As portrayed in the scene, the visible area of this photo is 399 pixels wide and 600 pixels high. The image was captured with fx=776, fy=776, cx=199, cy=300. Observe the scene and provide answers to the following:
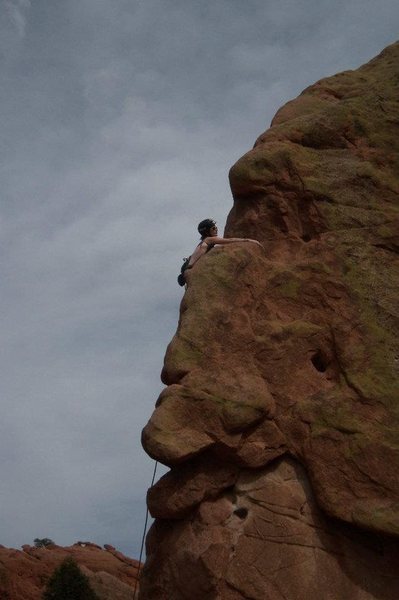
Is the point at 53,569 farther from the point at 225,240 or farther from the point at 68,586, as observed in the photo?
the point at 225,240

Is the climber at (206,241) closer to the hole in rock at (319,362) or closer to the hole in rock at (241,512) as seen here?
the hole in rock at (319,362)

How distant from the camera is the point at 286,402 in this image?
13.6m

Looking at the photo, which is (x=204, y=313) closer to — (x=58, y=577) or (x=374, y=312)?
(x=374, y=312)

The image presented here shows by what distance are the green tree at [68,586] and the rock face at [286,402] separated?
11.7 meters

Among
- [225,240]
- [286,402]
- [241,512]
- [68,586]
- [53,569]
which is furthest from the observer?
[53,569]

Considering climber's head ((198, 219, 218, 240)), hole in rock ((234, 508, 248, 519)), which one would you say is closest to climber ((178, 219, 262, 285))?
climber's head ((198, 219, 218, 240))

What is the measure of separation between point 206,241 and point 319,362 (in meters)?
3.34

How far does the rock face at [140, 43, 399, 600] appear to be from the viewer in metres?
12.2

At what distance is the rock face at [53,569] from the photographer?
84.2ft

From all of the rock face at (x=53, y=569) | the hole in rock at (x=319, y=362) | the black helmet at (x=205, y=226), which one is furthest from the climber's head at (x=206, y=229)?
the rock face at (x=53, y=569)

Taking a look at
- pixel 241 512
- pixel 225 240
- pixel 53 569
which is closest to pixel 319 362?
pixel 225 240

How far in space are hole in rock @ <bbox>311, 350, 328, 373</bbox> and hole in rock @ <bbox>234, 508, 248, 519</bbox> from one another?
3.17 meters

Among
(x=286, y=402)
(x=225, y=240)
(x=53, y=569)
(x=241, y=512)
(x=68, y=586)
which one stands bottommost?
(x=68, y=586)

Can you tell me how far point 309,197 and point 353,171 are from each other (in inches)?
52.3
